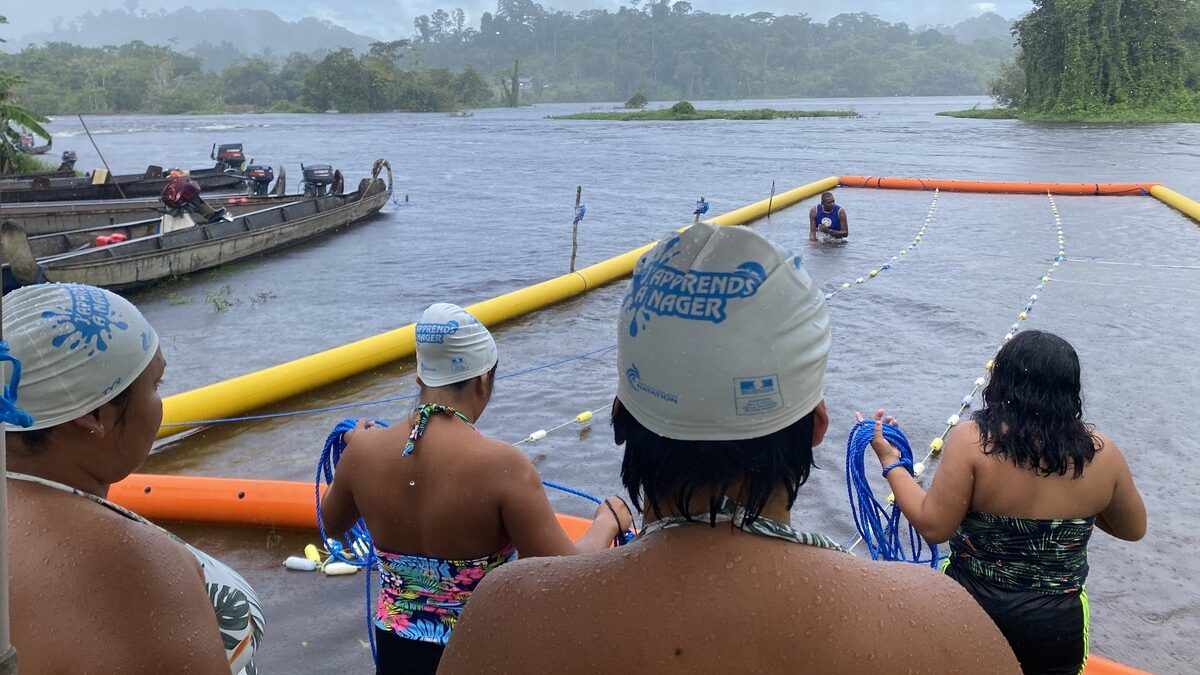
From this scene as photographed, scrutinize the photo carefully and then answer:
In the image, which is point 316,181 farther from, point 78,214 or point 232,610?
point 232,610

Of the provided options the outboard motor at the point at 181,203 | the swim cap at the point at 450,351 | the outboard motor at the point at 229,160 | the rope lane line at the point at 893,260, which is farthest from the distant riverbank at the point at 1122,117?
the swim cap at the point at 450,351

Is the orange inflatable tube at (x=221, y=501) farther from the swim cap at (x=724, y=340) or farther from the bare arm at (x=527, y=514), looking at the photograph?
the swim cap at (x=724, y=340)

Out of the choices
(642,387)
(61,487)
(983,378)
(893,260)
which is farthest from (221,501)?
(893,260)

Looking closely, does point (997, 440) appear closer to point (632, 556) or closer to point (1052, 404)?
point (1052, 404)

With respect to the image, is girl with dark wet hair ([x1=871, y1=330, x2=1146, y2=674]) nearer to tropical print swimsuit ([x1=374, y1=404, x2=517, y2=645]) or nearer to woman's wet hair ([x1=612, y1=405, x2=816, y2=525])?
tropical print swimsuit ([x1=374, y1=404, x2=517, y2=645])

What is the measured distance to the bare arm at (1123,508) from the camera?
104 inches

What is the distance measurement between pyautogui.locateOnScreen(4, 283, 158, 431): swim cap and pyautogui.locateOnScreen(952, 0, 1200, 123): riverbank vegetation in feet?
212

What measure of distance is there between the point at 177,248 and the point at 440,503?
14.4 m

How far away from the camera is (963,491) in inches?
105

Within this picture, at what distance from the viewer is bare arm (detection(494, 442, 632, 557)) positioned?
242cm

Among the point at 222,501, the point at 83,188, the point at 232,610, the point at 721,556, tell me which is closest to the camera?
the point at 721,556

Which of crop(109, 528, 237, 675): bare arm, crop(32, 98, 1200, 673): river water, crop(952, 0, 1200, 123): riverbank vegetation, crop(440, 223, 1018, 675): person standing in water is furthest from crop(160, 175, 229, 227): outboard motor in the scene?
crop(952, 0, 1200, 123): riverbank vegetation

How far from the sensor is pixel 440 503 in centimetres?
241

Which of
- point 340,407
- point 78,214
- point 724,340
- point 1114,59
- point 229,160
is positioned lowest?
point 340,407
